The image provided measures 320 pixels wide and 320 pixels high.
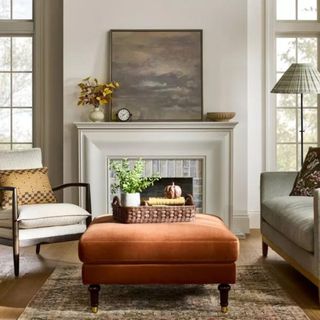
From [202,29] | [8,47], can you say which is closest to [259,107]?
[202,29]

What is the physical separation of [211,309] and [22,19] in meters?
4.53

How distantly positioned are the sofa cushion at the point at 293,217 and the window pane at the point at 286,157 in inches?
78.6

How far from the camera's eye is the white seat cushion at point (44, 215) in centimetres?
475

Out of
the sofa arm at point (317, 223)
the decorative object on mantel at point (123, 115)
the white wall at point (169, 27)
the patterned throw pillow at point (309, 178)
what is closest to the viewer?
the sofa arm at point (317, 223)

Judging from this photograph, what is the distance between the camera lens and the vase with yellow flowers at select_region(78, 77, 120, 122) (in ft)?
21.3

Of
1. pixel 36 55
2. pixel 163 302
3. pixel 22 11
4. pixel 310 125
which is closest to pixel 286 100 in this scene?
pixel 310 125

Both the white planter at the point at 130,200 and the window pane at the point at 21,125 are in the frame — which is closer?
the white planter at the point at 130,200

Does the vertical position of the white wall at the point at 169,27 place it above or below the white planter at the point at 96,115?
above

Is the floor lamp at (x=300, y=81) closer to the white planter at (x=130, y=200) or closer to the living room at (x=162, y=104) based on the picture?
the living room at (x=162, y=104)

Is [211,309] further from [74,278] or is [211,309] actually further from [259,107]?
[259,107]

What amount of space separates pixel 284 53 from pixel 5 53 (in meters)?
3.03

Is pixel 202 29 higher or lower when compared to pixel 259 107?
higher

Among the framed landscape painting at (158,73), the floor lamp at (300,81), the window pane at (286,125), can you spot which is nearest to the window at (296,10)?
the window pane at (286,125)

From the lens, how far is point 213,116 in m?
6.52
